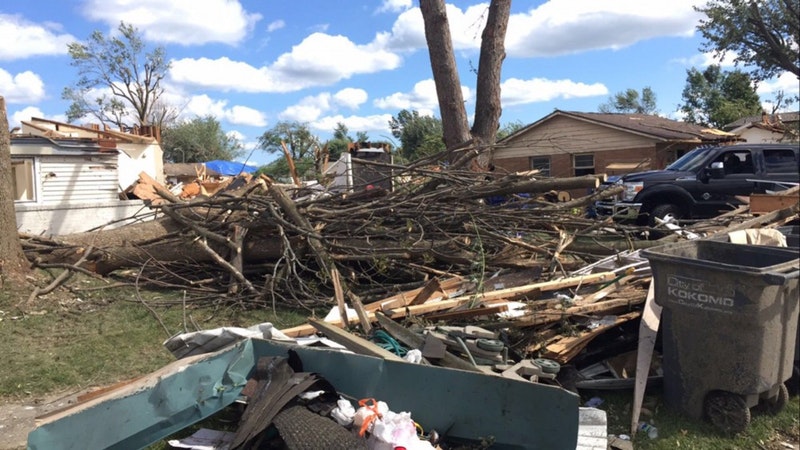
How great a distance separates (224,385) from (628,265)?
4.00 metres

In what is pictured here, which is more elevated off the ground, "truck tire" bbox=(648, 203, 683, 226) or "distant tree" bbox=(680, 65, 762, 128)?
"distant tree" bbox=(680, 65, 762, 128)

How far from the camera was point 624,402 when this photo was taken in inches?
164

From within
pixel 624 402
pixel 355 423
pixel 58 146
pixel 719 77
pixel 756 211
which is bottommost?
pixel 624 402

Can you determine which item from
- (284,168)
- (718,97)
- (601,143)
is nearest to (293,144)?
(284,168)

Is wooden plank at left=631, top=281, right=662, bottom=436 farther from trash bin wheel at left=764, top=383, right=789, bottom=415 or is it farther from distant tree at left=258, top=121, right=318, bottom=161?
distant tree at left=258, top=121, right=318, bottom=161

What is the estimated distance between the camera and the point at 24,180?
1528cm

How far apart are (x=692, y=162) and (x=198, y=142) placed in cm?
5008

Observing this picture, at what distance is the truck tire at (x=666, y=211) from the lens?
10883mm

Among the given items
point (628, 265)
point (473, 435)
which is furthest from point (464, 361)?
point (628, 265)

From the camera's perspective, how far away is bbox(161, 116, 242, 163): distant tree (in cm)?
5350

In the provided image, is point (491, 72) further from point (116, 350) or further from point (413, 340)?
point (116, 350)

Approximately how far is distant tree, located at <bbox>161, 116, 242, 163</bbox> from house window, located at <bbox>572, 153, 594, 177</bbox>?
36.1 m

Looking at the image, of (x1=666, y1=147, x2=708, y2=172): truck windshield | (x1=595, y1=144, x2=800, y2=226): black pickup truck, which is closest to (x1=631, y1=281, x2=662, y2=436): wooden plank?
(x1=595, y1=144, x2=800, y2=226): black pickup truck

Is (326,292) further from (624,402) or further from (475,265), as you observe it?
(624,402)
